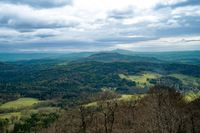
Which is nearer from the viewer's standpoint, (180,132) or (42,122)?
(180,132)

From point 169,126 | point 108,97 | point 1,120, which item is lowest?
point 1,120

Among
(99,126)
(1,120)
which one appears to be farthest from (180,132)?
(1,120)

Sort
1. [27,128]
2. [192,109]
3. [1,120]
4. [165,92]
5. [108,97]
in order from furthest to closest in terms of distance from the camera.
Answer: [1,120], [27,128], [108,97], [165,92], [192,109]

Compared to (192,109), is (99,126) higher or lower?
lower

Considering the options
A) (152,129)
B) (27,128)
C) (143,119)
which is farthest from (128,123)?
(27,128)

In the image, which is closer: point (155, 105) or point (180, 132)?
point (180, 132)

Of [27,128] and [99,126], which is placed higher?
[99,126]

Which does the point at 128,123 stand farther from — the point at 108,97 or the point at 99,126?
the point at 108,97

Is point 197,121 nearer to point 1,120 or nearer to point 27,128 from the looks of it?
point 27,128

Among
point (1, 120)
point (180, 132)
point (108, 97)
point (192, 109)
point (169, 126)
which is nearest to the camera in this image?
point (169, 126)
